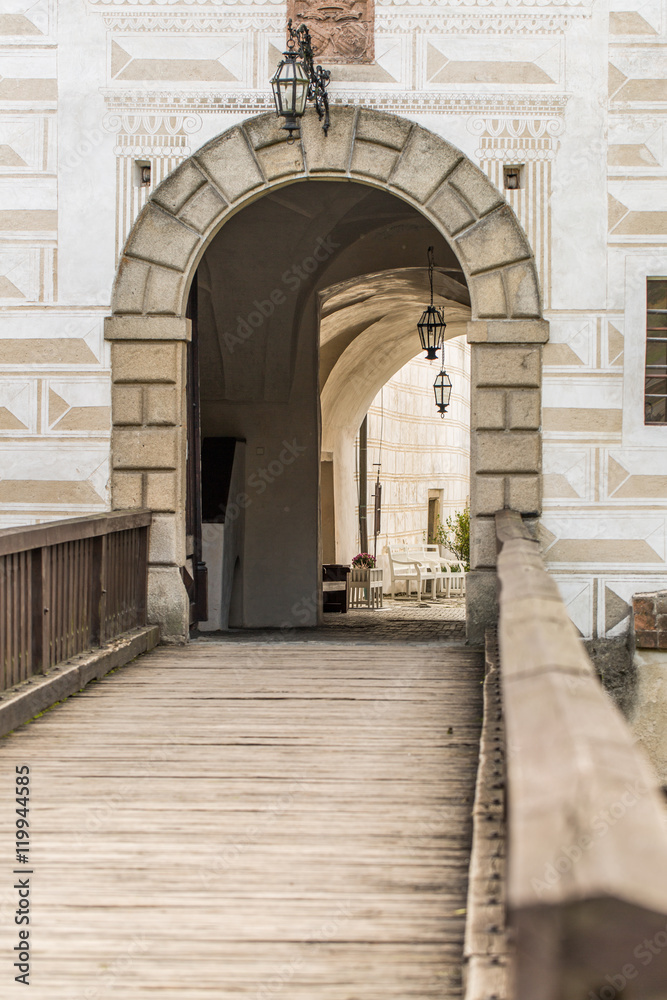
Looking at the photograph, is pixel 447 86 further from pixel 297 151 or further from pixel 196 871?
pixel 196 871

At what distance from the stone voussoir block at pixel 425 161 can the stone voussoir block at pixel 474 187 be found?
0.06 metres

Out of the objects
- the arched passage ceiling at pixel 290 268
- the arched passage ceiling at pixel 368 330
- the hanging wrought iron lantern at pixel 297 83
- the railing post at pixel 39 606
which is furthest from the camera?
the arched passage ceiling at pixel 368 330

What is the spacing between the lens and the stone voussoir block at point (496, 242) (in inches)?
298

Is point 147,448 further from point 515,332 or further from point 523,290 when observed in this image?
point 523,290

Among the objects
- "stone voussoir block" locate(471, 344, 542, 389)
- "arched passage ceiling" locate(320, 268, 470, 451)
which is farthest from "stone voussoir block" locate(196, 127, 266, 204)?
"arched passage ceiling" locate(320, 268, 470, 451)

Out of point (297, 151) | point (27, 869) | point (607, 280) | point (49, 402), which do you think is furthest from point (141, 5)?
point (27, 869)

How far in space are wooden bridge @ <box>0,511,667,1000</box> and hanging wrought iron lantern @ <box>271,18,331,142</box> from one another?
3.12m

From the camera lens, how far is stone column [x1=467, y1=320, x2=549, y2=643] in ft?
24.8

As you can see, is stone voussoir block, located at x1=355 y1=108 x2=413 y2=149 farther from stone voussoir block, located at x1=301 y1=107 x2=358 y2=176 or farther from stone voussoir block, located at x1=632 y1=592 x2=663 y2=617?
stone voussoir block, located at x1=632 y1=592 x2=663 y2=617

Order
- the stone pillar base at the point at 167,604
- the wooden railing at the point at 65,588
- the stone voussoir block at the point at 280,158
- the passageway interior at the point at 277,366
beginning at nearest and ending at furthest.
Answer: the wooden railing at the point at 65,588, the stone pillar base at the point at 167,604, the stone voussoir block at the point at 280,158, the passageway interior at the point at 277,366

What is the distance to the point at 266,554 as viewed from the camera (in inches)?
536

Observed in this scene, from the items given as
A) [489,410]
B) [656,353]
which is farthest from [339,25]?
[656,353]

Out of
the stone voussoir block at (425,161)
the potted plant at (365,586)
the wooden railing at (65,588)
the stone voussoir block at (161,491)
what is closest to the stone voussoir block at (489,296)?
the stone voussoir block at (425,161)

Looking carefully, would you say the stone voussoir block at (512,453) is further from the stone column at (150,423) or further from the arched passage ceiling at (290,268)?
the arched passage ceiling at (290,268)
